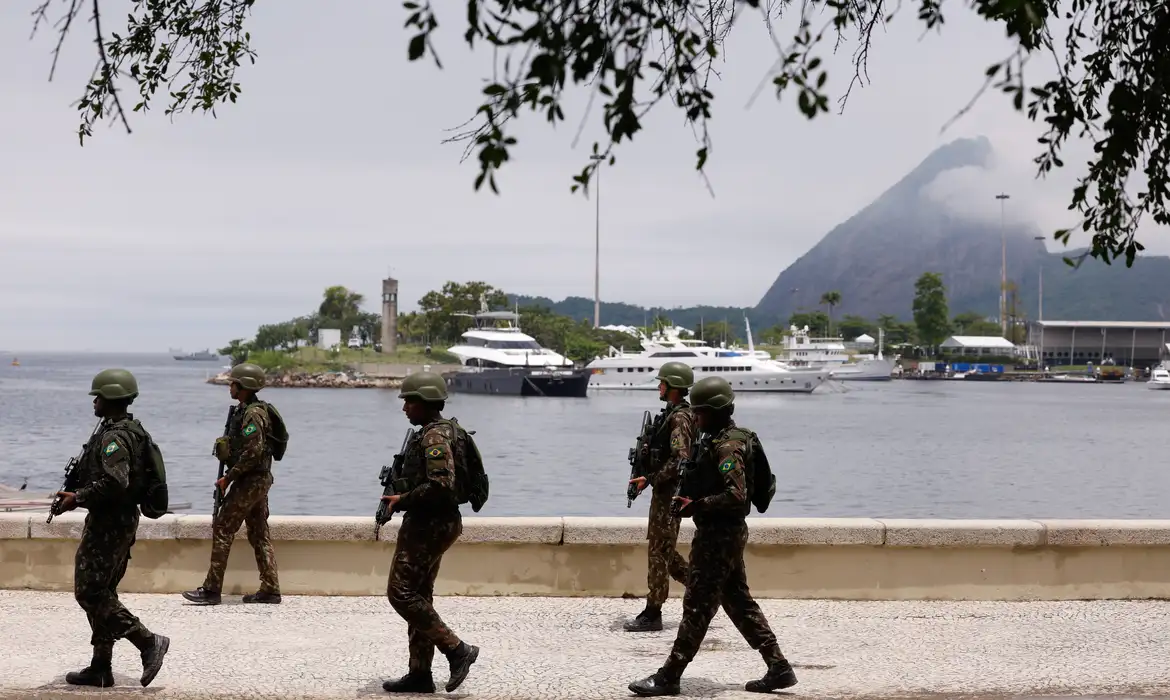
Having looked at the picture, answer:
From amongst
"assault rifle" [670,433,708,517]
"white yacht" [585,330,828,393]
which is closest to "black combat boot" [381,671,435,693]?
"assault rifle" [670,433,708,517]

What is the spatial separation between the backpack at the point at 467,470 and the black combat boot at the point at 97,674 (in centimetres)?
196

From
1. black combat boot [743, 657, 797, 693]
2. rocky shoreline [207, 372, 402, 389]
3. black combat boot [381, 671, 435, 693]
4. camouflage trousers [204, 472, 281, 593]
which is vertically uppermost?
camouflage trousers [204, 472, 281, 593]

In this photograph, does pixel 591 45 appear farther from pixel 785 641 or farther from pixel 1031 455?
pixel 1031 455

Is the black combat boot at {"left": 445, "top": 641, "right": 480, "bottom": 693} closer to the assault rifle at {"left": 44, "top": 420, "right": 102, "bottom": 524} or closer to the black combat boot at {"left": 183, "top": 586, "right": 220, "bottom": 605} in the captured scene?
the assault rifle at {"left": 44, "top": 420, "right": 102, "bottom": 524}

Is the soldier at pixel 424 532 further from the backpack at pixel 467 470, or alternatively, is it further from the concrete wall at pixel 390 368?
the concrete wall at pixel 390 368

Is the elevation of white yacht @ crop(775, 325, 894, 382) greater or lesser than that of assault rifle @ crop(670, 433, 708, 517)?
lesser

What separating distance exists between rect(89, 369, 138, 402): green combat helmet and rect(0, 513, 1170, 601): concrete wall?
104 inches

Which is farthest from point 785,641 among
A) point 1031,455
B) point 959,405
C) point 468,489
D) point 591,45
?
point 959,405

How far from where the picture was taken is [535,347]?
429ft

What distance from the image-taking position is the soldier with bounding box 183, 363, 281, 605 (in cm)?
886

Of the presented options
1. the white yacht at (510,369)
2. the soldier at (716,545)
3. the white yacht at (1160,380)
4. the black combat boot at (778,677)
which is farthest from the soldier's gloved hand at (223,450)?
the white yacht at (1160,380)

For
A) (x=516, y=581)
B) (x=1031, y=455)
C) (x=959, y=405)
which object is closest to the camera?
(x=516, y=581)

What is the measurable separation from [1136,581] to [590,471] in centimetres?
4086

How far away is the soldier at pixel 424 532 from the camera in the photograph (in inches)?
253
